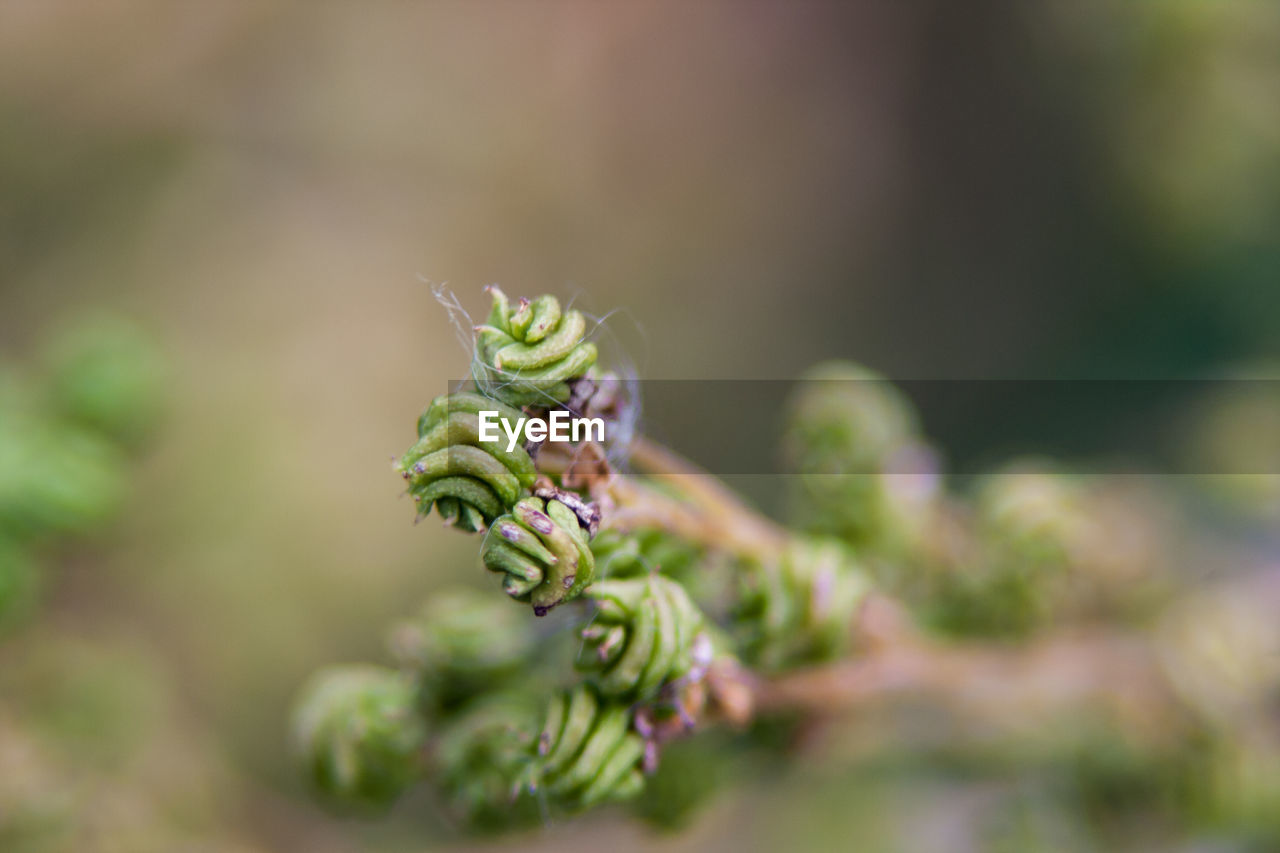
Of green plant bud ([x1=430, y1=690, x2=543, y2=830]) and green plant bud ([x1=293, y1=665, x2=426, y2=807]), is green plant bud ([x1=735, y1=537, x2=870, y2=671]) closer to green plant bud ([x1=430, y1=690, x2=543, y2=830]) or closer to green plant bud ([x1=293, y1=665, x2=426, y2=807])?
green plant bud ([x1=430, y1=690, x2=543, y2=830])

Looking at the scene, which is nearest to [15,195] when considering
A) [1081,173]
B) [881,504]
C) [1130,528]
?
[881,504]

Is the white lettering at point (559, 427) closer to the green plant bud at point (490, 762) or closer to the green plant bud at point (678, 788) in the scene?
the green plant bud at point (490, 762)

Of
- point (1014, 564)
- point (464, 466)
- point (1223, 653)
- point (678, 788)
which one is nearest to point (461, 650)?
point (678, 788)

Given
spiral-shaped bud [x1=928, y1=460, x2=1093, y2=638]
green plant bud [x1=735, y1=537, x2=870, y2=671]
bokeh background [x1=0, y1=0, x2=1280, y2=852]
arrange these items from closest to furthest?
green plant bud [x1=735, y1=537, x2=870, y2=671], spiral-shaped bud [x1=928, y1=460, x2=1093, y2=638], bokeh background [x1=0, y1=0, x2=1280, y2=852]

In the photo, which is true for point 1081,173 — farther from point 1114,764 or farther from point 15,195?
point 15,195

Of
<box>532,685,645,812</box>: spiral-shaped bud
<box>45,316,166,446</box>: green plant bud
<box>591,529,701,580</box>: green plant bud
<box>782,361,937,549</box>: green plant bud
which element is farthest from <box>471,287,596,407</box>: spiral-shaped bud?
<box>45,316,166,446</box>: green plant bud
